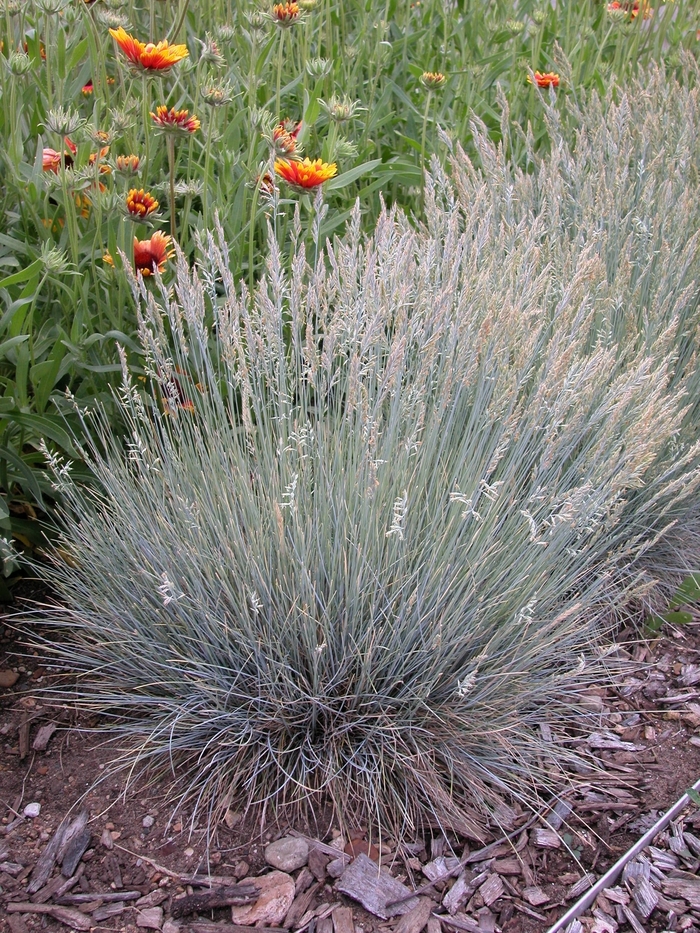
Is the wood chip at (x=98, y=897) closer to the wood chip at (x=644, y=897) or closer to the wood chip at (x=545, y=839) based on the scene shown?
the wood chip at (x=545, y=839)

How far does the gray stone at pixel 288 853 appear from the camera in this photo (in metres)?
1.43

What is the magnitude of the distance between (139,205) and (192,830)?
119 cm

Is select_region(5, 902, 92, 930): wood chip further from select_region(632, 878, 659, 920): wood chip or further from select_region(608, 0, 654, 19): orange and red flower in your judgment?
select_region(608, 0, 654, 19): orange and red flower

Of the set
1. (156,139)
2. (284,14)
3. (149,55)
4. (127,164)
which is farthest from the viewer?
(156,139)

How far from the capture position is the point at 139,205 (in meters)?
1.83

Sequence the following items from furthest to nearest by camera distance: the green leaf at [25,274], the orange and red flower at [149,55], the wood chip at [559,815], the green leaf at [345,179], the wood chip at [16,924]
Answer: the green leaf at [345,179], the orange and red flower at [149,55], the green leaf at [25,274], the wood chip at [559,815], the wood chip at [16,924]

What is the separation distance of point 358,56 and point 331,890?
2619mm

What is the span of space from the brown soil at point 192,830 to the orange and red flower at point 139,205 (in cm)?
91

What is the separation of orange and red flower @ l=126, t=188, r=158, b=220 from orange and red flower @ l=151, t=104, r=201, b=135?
0.48ft

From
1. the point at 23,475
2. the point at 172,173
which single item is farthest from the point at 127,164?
the point at 23,475

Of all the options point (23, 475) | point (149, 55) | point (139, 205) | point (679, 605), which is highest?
point (149, 55)

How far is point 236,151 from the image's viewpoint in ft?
8.35

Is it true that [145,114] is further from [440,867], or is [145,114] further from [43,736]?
[440,867]

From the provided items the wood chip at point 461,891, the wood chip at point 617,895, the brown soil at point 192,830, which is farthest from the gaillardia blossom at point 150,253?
the wood chip at point 617,895
